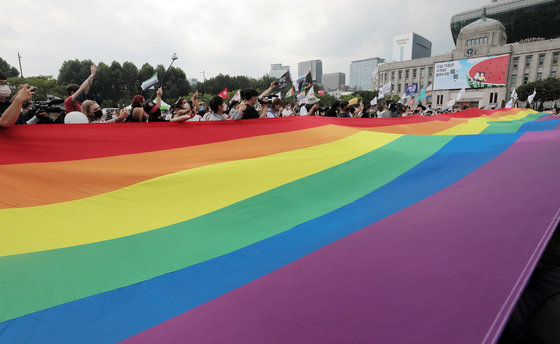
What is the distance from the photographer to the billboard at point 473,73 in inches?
2336

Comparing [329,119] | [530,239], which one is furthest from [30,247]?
[329,119]

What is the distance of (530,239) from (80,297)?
2.12m

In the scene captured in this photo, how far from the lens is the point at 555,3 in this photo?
72562 mm

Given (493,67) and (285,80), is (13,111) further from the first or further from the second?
(493,67)

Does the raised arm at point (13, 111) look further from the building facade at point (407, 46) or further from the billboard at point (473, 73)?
the building facade at point (407, 46)

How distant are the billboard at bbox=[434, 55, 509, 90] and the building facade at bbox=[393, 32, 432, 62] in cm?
11161

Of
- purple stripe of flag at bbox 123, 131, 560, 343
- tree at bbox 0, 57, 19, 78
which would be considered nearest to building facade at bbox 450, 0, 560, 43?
purple stripe of flag at bbox 123, 131, 560, 343

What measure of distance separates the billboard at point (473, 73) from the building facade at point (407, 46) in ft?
366

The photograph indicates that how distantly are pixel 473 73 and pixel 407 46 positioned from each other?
11708 centimetres

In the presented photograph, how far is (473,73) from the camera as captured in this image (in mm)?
61500

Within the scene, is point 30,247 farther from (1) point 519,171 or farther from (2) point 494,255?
(1) point 519,171

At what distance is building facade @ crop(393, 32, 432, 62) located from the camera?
162 metres

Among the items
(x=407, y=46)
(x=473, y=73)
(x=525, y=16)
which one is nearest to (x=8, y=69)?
(x=473, y=73)

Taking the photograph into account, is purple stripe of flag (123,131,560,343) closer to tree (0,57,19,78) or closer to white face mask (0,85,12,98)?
white face mask (0,85,12,98)
